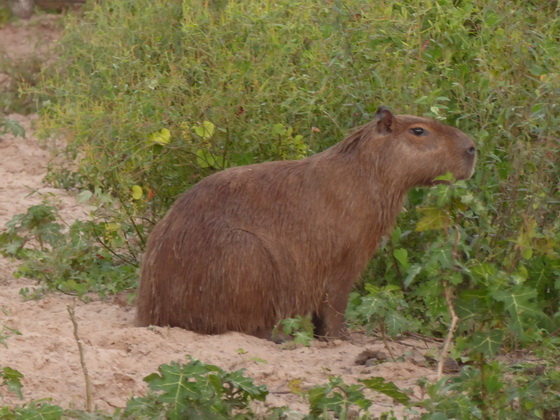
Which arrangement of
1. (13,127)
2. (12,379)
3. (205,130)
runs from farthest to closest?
(13,127), (205,130), (12,379)

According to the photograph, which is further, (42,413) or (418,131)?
(418,131)

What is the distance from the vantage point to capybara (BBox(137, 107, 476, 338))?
5.52m

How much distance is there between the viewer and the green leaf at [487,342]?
386cm

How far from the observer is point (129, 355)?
4.97m

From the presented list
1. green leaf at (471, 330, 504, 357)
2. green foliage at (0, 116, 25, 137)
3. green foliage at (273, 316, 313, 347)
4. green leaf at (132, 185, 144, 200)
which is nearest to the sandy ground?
green foliage at (273, 316, 313, 347)

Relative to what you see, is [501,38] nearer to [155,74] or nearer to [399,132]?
[399,132]

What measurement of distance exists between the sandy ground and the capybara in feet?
0.57

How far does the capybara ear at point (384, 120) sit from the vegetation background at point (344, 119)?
24cm

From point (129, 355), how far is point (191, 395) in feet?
4.22

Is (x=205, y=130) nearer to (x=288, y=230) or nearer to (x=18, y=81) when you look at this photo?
(x=288, y=230)

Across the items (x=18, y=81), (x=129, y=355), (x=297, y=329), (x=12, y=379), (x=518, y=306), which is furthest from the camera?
(x=18, y=81)

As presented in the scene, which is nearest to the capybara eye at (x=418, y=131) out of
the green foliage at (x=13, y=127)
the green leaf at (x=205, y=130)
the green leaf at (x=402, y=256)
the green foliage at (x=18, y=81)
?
the green leaf at (x=402, y=256)

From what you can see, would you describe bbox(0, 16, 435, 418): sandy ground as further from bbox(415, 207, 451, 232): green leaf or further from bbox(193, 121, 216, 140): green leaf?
bbox(193, 121, 216, 140): green leaf

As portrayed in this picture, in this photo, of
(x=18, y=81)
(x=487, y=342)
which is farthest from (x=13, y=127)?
(x=487, y=342)
